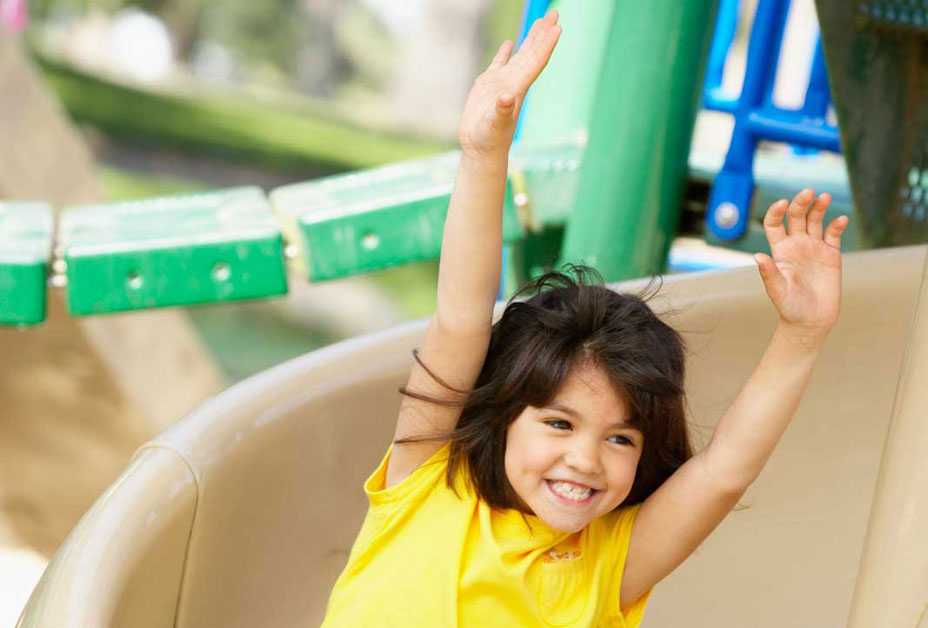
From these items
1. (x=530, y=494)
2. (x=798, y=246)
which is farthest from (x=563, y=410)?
(x=798, y=246)

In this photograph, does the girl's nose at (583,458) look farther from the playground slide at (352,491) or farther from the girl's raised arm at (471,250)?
the playground slide at (352,491)

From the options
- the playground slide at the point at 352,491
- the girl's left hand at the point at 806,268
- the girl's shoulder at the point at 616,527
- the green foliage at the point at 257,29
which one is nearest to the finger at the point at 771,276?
the girl's left hand at the point at 806,268

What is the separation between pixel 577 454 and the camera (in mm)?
1002

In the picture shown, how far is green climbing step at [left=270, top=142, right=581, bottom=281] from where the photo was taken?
73.6 inches

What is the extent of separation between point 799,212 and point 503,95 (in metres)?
0.20

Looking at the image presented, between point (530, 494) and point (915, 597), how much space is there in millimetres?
354

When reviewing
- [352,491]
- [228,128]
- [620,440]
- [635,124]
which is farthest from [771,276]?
[228,128]

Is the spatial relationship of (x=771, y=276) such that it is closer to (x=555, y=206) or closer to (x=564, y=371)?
(x=564, y=371)

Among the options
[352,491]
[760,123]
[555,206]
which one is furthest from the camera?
[760,123]

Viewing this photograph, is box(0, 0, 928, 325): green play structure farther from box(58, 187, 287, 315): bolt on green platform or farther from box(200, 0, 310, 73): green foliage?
box(200, 0, 310, 73): green foliage

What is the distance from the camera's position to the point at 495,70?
0.99 m

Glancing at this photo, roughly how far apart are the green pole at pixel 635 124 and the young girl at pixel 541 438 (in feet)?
2.59

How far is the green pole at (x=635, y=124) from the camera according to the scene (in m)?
1.88

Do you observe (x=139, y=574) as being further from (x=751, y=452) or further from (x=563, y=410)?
(x=751, y=452)
